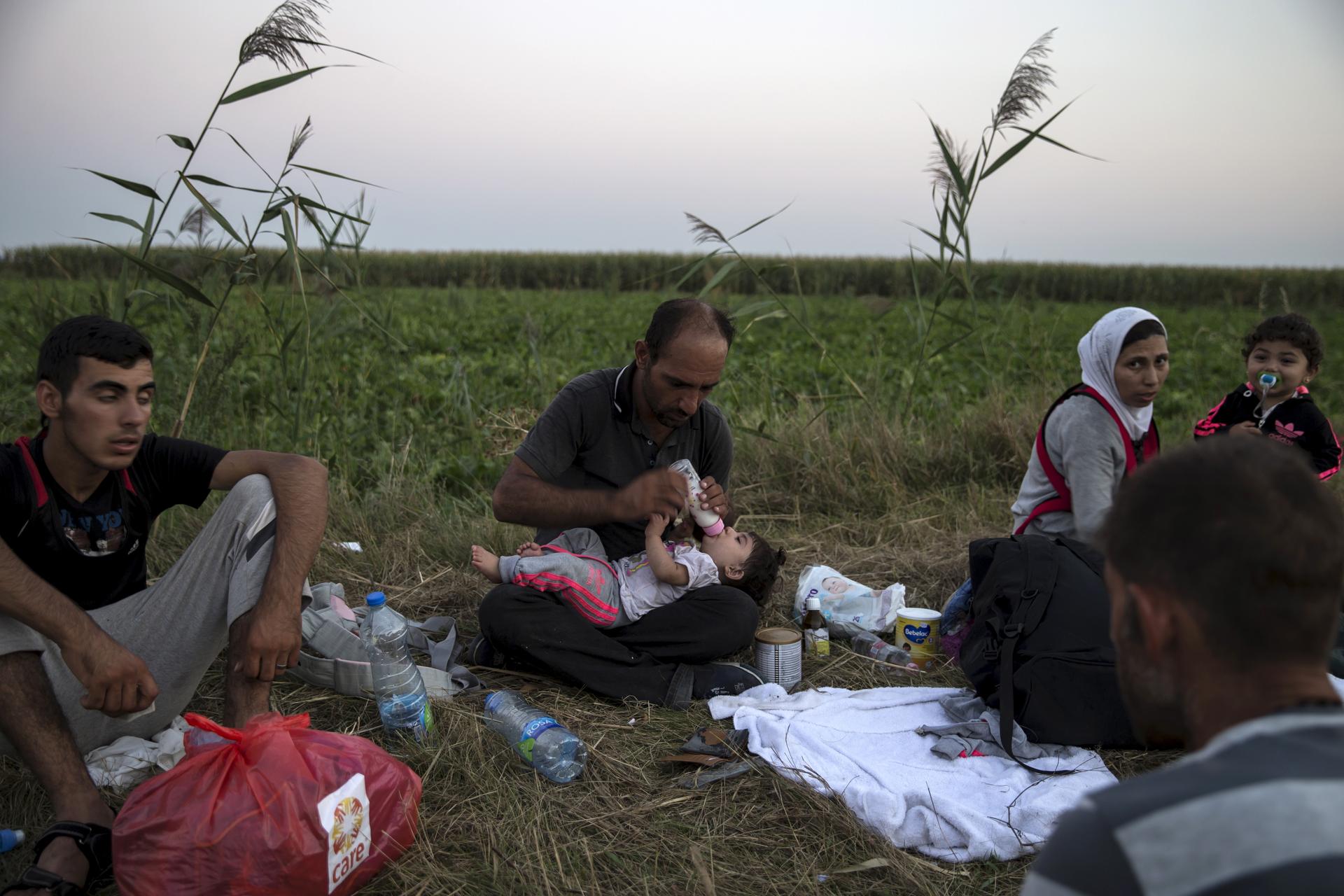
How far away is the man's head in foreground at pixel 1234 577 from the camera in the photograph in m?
1.06

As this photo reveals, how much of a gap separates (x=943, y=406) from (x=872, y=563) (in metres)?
2.65

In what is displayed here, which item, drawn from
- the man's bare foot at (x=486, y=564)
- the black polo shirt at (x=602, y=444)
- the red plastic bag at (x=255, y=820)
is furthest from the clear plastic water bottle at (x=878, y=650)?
the red plastic bag at (x=255, y=820)

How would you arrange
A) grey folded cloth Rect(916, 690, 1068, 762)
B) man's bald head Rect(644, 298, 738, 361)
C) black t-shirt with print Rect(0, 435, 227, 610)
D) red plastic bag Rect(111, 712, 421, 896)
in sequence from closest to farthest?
red plastic bag Rect(111, 712, 421, 896) → black t-shirt with print Rect(0, 435, 227, 610) → grey folded cloth Rect(916, 690, 1068, 762) → man's bald head Rect(644, 298, 738, 361)

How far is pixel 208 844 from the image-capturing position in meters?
1.99

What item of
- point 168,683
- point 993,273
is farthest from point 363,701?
point 993,273

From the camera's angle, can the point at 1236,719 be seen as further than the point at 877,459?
No

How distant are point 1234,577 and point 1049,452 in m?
2.96

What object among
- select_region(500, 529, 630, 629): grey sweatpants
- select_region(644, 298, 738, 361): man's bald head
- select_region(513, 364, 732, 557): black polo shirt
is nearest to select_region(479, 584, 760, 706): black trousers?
select_region(500, 529, 630, 629): grey sweatpants

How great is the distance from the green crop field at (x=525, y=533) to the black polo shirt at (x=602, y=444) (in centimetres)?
79

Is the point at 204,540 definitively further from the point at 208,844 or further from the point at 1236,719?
the point at 1236,719

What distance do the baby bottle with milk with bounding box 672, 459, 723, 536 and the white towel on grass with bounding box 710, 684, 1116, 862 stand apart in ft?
2.18

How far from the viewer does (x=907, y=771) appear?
9.30 feet

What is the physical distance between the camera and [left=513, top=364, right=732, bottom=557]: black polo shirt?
3643mm

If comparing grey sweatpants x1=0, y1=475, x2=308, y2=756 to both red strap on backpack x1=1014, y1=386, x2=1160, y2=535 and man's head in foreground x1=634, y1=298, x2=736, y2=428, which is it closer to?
man's head in foreground x1=634, y1=298, x2=736, y2=428
